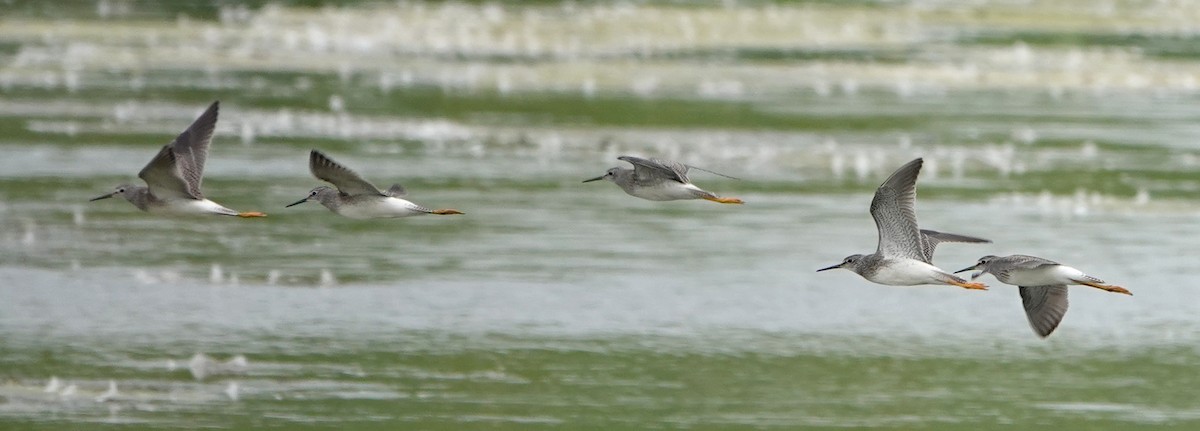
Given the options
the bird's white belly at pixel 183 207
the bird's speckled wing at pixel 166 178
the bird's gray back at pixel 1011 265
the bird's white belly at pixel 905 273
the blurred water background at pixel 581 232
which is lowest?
the blurred water background at pixel 581 232

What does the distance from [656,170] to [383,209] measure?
139 cm

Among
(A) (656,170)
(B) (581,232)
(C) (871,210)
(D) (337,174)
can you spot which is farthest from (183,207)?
(B) (581,232)

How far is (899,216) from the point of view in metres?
10.0

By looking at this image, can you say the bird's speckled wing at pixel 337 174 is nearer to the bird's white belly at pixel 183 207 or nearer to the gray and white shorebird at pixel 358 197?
the gray and white shorebird at pixel 358 197

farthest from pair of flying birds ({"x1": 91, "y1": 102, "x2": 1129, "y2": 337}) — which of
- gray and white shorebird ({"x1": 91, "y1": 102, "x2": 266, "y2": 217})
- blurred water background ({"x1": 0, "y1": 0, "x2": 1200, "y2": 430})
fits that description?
blurred water background ({"x1": 0, "y1": 0, "x2": 1200, "y2": 430})

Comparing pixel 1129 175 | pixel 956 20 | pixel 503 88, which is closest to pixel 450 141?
pixel 503 88

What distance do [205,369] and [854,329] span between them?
216 inches

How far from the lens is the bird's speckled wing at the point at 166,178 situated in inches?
402

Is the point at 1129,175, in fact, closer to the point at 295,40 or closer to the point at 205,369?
the point at 205,369

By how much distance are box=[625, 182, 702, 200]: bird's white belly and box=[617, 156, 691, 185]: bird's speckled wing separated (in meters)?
0.03

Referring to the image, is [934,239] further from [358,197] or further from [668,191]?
[358,197]

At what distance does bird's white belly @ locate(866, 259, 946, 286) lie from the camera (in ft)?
32.8

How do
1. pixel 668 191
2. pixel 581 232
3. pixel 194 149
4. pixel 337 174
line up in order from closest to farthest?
pixel 337 174 → pixel 194 149 → pixel 668 191 → pixel 581 232

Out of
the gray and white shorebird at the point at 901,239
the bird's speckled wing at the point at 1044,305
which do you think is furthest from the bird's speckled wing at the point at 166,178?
the bird's speckled wing at the point at 1044,305
